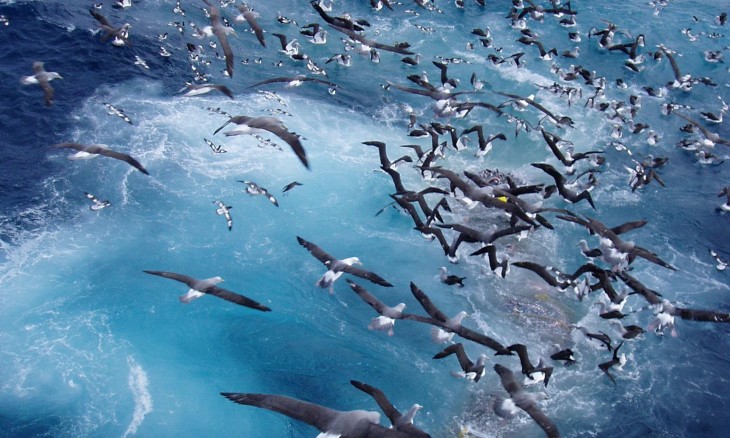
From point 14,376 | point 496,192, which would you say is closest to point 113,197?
point 14,376

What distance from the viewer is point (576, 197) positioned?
1791cm

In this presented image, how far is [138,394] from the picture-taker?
14.0 meters

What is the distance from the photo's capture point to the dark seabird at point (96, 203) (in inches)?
731

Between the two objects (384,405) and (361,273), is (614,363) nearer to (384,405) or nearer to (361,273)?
(384,405)

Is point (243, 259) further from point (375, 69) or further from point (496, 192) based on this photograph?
point (375, 69)

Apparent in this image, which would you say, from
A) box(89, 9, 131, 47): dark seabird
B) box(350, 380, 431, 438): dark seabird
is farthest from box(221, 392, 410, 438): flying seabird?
box(89, 9, 131, 47): dark seabird

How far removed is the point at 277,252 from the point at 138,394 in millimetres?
6196

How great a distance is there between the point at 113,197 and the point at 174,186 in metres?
2.08

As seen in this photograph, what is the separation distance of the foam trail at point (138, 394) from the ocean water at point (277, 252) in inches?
2.0

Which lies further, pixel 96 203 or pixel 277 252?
pixel 96 203

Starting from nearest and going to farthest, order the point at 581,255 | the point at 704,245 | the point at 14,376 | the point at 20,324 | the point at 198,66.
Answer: the point at 14,376
the point at 20,324
the point at 581,255
the point at 704,245
the point at 198,66

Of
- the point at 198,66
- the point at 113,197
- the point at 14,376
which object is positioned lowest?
the point at 14,376

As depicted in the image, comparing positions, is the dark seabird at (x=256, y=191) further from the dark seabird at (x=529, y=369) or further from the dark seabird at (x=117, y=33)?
the dark seabird at (x=117, y=33)

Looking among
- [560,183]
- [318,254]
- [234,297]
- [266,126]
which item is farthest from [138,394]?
[560,183]
